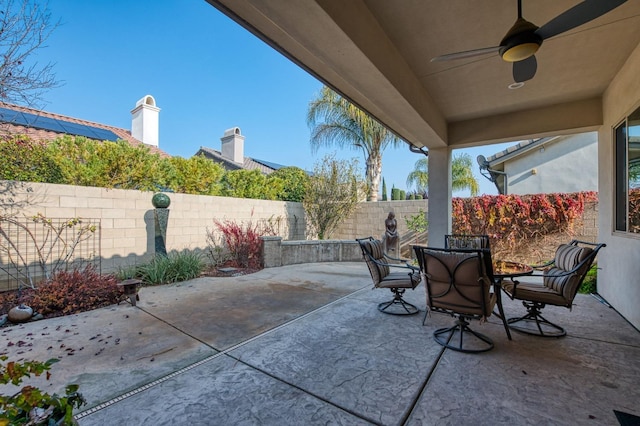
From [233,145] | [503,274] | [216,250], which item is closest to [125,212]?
[216,250]

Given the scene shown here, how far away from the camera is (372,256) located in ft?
12.3

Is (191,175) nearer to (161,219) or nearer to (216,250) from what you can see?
(161,219)

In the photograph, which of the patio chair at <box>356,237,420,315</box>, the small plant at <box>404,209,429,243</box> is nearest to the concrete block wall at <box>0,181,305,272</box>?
the small plant at <box>404,209,429,243</box>

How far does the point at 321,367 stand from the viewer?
237cm

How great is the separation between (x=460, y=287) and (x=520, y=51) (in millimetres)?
2113

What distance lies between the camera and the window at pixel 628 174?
346 cm

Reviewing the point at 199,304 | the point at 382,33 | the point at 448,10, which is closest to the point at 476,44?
the point at 448,10

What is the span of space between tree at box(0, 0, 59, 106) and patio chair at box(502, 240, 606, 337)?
22.9ft

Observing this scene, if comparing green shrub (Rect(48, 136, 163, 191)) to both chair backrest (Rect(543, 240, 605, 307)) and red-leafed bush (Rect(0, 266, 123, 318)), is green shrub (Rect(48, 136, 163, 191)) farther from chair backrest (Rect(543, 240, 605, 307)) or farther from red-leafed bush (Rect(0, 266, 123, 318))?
chair backrest (Rect(543, 240, 605, 307))

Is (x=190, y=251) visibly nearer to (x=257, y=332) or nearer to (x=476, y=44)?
(x=257, y=332)

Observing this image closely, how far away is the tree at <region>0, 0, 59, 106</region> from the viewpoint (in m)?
3.82

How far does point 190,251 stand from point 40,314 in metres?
3.20

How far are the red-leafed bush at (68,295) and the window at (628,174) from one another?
23.3 feet

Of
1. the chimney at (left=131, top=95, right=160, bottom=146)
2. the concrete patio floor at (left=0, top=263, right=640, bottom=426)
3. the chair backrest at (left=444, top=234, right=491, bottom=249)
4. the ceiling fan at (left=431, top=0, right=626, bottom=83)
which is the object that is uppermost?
the chimney at (left=131, top=95, right=160, bottom=146)
